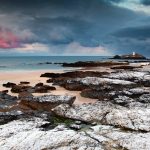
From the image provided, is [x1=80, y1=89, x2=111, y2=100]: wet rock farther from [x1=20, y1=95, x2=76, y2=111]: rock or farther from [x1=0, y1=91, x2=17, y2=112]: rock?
[x1=0, y1=91, x2=17, y2=112]: rock

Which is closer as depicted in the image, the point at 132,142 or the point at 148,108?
the point at 132,142

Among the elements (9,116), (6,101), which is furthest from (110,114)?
(6,101)

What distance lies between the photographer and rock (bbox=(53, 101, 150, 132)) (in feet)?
48.1

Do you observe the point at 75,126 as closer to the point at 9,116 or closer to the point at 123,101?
the point at 9,116

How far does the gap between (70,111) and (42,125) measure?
2484 millimetres

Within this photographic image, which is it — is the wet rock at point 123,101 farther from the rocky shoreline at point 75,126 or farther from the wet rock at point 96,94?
the wet rock at point 96,94

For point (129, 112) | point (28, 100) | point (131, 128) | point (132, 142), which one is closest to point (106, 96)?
point (28, 100)

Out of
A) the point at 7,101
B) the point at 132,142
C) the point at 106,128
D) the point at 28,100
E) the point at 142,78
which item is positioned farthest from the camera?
the point at 142,78

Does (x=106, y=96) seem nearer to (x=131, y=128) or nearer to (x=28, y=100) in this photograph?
(x=28, y=100)

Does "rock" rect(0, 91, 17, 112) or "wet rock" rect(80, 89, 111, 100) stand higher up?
"wet rock" rect(80, 89, 111, 100)

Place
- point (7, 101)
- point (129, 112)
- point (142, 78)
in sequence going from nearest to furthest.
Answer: point (129, 112) → point (7, 101) → point (142, 78)

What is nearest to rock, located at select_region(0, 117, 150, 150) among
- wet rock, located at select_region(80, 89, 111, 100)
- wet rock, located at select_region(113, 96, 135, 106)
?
wet rock, located at select_region(113, 96, 135, 106)

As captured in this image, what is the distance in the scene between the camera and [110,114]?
15.8 metres

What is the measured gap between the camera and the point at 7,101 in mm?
22641
